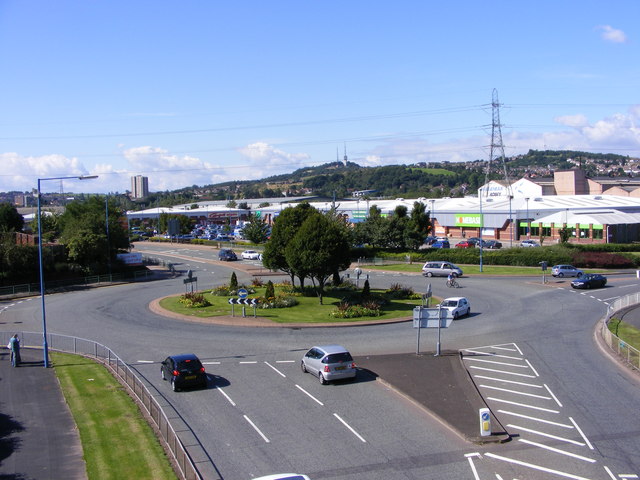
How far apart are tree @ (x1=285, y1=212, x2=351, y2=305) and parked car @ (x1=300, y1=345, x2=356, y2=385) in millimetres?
15918

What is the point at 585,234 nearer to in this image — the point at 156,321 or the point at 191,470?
the point at 156,321

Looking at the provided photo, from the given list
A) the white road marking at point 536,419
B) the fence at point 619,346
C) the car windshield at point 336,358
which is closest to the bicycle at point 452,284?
the fence at point 619,346

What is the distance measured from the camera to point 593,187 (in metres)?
Answer: 137

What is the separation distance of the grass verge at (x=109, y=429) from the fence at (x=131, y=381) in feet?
0.98

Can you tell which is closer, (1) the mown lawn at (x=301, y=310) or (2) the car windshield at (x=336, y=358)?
(2) the car windshield at (x=336, y=358)

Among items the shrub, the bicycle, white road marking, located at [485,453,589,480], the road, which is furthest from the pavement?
the bicycle

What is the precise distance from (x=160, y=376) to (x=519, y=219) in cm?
7965

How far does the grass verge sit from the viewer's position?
1585 cm

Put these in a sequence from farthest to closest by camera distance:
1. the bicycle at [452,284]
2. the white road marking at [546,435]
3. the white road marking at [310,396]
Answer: the bicycle at [452,284] < the white road marking at [310,396] < the white road marking at [546,435]

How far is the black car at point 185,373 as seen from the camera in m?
22.8

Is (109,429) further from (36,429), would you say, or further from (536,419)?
(536,419)

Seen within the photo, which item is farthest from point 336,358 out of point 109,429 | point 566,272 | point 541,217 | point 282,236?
point 541,217

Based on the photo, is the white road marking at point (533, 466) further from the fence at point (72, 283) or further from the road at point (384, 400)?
the fence at point (72, 283)

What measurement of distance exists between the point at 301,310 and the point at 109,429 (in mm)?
21617
